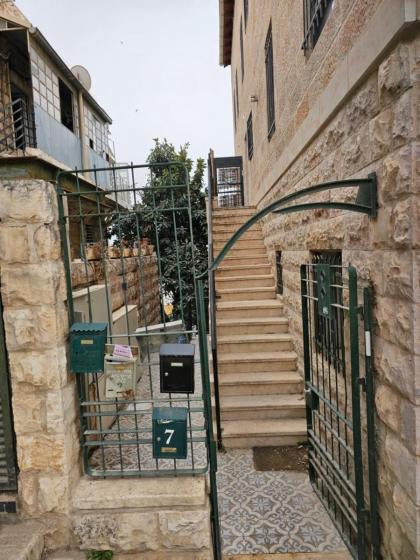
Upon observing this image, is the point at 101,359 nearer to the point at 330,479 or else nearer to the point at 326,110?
the point at 330,479

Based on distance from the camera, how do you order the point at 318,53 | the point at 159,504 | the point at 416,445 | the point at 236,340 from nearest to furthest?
the point at 416,445 → the point at 159,504 → the point at 318,53 → the point at 236,340

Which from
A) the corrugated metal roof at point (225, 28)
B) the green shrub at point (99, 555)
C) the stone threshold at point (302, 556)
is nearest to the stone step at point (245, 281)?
the stone threshold at point (302, 556)

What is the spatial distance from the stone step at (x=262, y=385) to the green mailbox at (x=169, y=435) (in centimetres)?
241

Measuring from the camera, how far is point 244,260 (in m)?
7.58

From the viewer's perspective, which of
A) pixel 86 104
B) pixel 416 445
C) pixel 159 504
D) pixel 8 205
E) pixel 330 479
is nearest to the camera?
pixel 416 445

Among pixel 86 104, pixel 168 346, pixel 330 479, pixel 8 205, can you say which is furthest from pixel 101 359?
pixel 86 104

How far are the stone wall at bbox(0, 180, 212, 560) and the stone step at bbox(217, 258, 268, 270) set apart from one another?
505 cm

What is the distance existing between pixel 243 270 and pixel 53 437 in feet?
17.5

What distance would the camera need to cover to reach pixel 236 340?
543cm

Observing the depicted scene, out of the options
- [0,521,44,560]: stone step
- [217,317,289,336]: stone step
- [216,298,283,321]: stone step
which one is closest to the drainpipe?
[216,298,283,321]: stone step

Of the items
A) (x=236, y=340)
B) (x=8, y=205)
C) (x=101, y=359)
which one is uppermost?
(x=8, y=205)

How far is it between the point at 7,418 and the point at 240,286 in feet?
16.4

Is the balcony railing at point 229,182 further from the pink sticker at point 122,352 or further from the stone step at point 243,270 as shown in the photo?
the pink sticker at point 122,352

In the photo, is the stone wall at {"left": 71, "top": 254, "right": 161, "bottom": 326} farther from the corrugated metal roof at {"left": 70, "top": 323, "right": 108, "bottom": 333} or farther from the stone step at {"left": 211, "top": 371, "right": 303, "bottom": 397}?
the stone step at {"left": 211, "top": 371, "right": 303, "bottom": 397}
